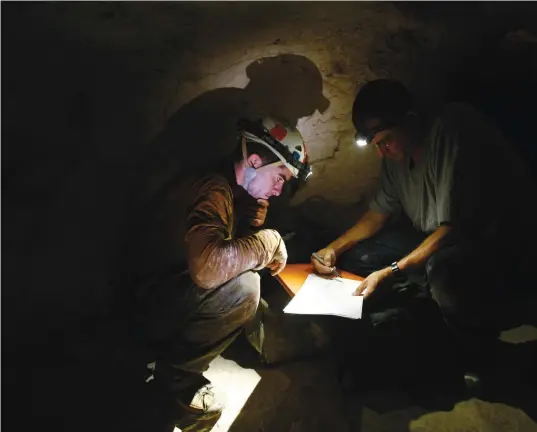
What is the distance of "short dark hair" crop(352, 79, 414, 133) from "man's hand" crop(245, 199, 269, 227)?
2.92 feet

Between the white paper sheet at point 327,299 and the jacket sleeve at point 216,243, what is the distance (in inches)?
14.2

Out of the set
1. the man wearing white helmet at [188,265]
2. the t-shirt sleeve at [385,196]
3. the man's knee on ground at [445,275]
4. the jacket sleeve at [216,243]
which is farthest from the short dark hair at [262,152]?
the man's knee on ground at [445,275]

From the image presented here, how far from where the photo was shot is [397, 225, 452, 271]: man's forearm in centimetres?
299

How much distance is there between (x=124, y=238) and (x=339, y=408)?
80.4 inches

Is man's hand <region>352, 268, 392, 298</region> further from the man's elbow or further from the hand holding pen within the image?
the man's elbow

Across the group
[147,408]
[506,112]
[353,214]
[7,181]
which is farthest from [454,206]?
[7,181]

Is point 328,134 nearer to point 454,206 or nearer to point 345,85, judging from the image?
point 345,85

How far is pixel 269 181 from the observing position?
306 centimetres

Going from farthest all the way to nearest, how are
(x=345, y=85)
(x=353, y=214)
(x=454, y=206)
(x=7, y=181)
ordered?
1. (x=353, y=214)
2. (x=345, y=85)
3. (x=7, y=181)
4. (x=454, y=206)

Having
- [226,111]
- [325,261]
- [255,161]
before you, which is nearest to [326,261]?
[325,261]

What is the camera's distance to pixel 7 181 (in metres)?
3.25

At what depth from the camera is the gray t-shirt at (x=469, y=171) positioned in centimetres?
292

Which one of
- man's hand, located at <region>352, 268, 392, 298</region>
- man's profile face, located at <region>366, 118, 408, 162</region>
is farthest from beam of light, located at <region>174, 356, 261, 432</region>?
man's profile face, located at <region>366, 118, 408, 162</region>

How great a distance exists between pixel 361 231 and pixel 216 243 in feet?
4.51
